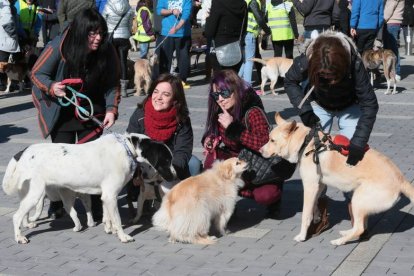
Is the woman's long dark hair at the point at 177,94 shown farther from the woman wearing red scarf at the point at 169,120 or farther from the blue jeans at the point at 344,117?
the blue jeans at the point at 344,117

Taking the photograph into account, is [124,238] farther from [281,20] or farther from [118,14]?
[281,20]

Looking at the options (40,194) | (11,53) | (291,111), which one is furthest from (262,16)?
(40,194)

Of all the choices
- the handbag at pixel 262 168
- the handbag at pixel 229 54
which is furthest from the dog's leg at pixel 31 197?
the handbag at pixel 229 54

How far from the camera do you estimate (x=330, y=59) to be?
18.2ft

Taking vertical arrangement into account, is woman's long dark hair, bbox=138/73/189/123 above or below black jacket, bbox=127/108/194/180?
above

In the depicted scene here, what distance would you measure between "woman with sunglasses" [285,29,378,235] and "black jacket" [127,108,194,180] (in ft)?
3.02

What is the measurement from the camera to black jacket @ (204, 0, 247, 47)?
1164 cm

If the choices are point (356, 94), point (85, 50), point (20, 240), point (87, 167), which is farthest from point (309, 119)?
point (20, 240)

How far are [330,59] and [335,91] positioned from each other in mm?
454

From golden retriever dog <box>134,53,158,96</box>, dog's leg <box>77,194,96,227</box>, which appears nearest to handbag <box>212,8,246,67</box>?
golden retriever dog <box>134,53,158,96</box>

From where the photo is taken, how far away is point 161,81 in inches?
248

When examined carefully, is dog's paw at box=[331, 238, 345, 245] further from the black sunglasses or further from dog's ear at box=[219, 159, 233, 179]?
the black sunglasses

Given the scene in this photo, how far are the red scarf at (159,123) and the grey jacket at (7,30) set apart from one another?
327 inches

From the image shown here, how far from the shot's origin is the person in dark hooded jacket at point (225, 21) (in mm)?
11633
